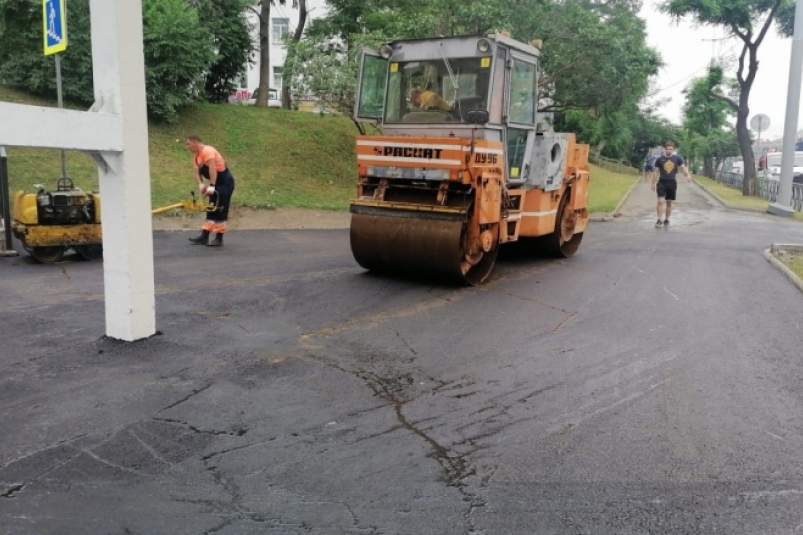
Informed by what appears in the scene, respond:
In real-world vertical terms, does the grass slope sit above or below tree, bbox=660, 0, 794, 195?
below

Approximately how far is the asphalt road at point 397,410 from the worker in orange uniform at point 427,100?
2124 millimetres

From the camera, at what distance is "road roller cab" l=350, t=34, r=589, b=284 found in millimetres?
7750

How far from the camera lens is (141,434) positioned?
157 inches

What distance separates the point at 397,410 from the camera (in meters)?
4.49

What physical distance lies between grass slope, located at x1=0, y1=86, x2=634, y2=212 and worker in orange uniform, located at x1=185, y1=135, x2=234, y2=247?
3227mm

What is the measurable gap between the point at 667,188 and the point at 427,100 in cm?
833

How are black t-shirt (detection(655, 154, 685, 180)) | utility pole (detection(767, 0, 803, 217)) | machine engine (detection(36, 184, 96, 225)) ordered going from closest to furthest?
machine engine (detection(36, 184, 96, 225)) → black t-shirt (detection(655, 154, 685, 180)) → utility pole (detection(767, 0, 803, 217))

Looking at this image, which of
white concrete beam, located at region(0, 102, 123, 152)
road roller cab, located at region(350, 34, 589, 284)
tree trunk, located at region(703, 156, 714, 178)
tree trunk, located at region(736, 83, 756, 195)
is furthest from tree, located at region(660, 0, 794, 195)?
tree trunk, located at region(703, 156, 714, 178)

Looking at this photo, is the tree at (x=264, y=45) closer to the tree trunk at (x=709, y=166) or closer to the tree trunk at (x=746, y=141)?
the tree trunk at (x=746, y=141)

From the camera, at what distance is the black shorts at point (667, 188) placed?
583 inches

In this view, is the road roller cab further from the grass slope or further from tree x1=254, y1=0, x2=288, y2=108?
tree x1=254, y1=0, x2=288, y2=108

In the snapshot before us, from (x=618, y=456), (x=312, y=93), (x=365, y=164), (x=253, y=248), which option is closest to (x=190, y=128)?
(x=312, y=93)

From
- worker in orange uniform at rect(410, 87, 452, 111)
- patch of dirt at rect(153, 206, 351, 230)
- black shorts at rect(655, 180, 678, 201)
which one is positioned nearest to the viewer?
worker in orange uniform at rect(410, 87, 452, 111)

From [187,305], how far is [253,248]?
3.70 metres
